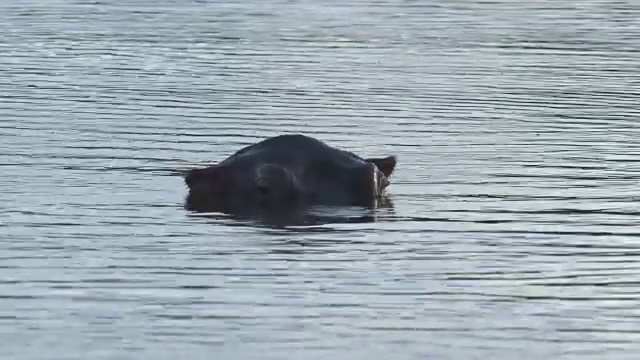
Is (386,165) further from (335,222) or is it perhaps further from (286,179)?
(335,222)

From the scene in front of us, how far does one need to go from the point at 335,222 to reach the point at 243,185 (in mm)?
1131

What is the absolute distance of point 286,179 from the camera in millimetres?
12133

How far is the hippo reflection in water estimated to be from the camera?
12102 millimetres

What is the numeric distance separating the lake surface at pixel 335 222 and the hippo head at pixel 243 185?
259 mm

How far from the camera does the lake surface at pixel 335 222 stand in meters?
A: 8.38

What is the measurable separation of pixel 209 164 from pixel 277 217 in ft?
7.62

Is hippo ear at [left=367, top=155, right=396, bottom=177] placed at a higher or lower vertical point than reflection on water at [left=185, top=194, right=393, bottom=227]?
higher

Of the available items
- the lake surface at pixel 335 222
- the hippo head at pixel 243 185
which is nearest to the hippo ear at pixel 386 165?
the lake surface at pixel 335 222

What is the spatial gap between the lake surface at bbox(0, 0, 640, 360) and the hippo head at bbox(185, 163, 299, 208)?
259 millimetres

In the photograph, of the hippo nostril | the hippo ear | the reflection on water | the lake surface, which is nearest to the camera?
the lake surface

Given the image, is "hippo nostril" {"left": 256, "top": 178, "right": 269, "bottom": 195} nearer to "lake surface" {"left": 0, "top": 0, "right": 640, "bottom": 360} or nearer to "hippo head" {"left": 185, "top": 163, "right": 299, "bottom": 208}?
"hippo head" {"left": 185, "top": 163, "right": 299, "bottom": 208}

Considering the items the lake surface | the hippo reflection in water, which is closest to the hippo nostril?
the hippo reflection in water

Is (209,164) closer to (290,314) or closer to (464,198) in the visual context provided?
(464,198)

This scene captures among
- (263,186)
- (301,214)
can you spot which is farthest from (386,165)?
(301,214)
